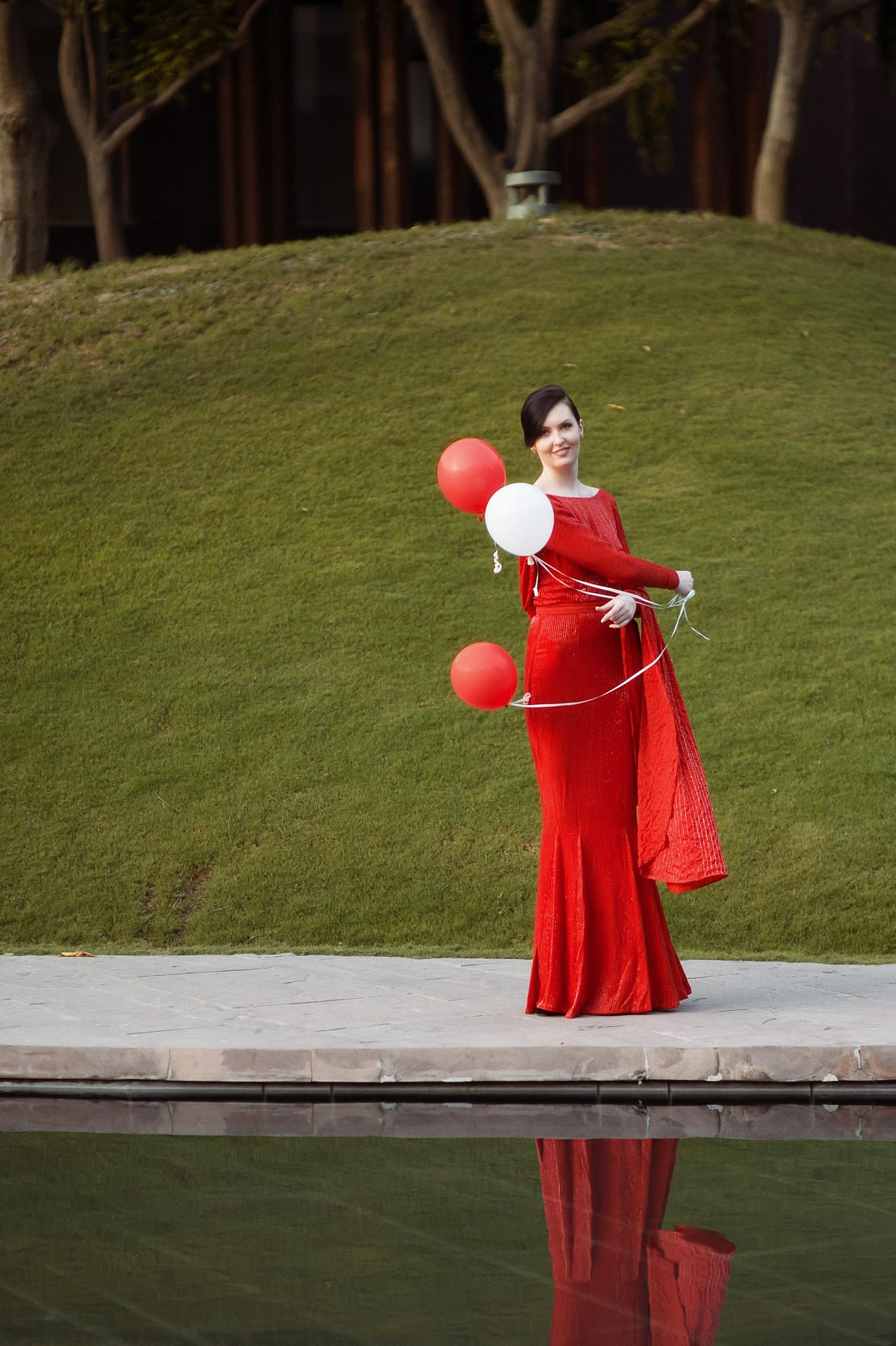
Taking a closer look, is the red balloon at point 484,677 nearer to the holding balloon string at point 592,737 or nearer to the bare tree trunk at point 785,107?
the holding balloon string at point 592,737

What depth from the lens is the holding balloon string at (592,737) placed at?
5.59 meters

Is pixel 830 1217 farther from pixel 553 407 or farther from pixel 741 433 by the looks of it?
pixel 741 433

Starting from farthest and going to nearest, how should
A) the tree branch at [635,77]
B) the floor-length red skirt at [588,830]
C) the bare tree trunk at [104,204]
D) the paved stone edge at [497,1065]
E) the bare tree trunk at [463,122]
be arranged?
the bare tree trunk at [104,204], the tree branch at [635,77], the bare tree trunk at [463,122], the floor-length red skirt at [588,830], the paved stone edge at [497,1065]

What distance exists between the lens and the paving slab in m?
5.13

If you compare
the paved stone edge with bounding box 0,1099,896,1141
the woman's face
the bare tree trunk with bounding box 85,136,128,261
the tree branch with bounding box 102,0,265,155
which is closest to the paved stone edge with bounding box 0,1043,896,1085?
the paved stone edge with bounding box 0,1099,896,1141

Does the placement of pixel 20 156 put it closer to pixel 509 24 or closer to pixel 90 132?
pixel 90 132

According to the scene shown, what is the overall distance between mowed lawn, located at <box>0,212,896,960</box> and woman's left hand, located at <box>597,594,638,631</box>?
8.02ft

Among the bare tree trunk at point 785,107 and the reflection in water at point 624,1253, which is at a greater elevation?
the bare tree trunk at point 785,107

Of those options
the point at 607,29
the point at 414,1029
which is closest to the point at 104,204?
the point at 607,29

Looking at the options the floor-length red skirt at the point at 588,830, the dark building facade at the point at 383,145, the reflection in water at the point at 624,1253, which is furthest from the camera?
the dark building facade at the point at 383,145

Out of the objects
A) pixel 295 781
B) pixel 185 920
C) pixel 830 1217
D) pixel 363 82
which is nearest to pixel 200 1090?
pixel 830 1217

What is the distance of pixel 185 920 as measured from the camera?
8156mm

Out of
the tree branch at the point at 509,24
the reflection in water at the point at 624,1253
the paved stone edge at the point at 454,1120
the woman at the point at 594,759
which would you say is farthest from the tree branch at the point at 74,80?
the reflection in water at the point at 624,1253

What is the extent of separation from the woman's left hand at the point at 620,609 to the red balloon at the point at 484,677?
37cm
